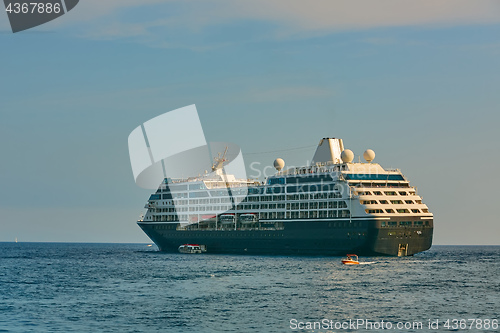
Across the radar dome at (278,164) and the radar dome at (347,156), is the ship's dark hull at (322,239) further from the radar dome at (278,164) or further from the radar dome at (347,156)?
the radar dome at (278,164)

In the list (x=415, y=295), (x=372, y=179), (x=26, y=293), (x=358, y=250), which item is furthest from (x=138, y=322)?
(x=372, y=179)

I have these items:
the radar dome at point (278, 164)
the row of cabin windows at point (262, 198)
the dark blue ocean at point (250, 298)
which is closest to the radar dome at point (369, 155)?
the row of cabin windows at point (262, 198)

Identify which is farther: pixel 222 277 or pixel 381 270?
pixel 381 270

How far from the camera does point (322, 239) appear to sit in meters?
103

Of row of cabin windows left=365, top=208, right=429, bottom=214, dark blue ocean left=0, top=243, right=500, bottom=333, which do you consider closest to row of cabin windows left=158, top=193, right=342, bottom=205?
row of cabin windows left=365, top=208, right=429, bottom=214

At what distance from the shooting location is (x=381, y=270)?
81625mm

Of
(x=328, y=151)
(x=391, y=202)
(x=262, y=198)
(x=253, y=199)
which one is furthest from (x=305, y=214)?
(x=391, y=202)

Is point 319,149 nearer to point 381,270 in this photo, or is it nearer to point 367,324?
point 381,270

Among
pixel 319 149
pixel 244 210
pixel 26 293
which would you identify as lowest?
pixel 26 293

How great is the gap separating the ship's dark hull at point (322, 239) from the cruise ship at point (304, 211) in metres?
0.14

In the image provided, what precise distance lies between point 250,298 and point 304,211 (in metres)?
50.1

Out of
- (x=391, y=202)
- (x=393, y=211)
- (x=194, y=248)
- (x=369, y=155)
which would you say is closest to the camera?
(x=393, y=211)

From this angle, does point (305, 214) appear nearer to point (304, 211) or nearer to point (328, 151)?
point (304, 211)

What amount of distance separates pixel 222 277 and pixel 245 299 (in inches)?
691
